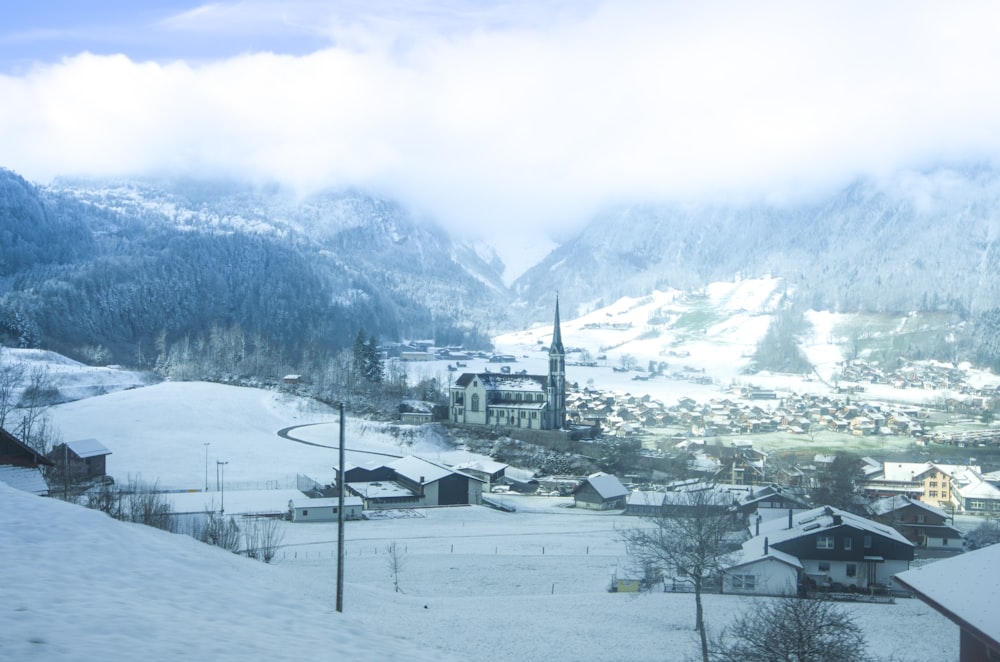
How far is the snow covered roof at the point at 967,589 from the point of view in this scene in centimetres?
991

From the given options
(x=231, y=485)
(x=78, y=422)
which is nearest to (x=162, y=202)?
(x=78, y=422)

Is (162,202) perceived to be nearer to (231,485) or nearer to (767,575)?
(231,485)

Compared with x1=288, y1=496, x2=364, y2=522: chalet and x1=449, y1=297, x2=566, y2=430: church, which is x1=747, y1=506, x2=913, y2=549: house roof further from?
x1=449, y1=297, x2=566, y2=430: church

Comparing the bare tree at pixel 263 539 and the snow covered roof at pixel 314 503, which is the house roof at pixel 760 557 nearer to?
the bare tree at pixel 263 539

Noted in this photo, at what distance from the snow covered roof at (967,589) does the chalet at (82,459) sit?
2867cm

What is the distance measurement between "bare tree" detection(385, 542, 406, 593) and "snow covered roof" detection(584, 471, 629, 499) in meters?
13.6

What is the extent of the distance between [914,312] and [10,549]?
9762cm

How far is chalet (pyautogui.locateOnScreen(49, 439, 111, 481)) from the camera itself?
30828mm

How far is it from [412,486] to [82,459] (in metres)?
13.9

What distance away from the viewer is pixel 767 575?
2109cm

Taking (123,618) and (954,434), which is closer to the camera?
(123,618)

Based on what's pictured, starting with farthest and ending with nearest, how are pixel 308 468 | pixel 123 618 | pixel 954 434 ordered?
pixel 954 434 → pixel 308 468 → pixel 123 618

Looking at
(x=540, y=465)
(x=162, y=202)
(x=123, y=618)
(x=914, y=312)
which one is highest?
(x=162, y=202)

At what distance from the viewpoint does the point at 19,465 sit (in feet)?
48.1
